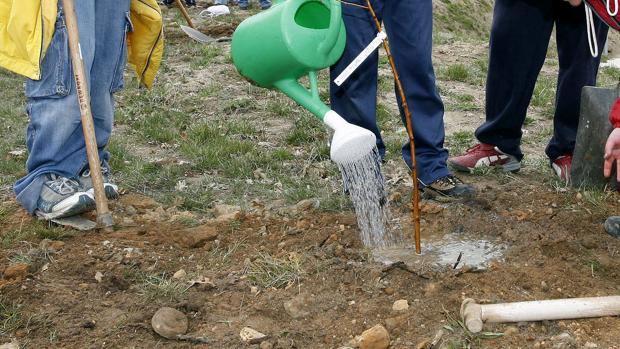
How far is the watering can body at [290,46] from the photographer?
2277 mm

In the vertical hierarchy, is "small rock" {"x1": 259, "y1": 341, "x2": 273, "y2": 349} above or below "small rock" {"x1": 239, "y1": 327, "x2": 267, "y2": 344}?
above

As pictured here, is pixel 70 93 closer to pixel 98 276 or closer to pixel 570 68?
pixel 98 276

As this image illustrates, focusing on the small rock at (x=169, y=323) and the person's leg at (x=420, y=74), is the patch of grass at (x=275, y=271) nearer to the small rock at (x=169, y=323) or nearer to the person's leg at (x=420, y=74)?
the small rock at (x=169, y=323)

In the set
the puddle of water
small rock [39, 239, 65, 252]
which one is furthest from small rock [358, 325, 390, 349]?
small rock [39, 239, 65, 252]

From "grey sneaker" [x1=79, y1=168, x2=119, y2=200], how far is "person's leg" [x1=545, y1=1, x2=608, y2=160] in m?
2.08

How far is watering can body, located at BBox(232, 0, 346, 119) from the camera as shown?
7.47ft

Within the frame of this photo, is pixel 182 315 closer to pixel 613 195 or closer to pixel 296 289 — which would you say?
pixel 296 289

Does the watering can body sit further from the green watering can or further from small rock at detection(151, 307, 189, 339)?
small rock at detection(151, 307, 189, 339)

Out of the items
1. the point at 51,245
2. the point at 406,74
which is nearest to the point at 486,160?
the point at 406,74

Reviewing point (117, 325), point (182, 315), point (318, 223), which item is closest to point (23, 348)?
point (117, 325)

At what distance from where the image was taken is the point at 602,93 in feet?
10.2

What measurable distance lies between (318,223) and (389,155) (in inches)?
43.3

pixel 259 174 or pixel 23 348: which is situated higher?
pixel 23 348

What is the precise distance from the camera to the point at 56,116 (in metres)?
2.81
